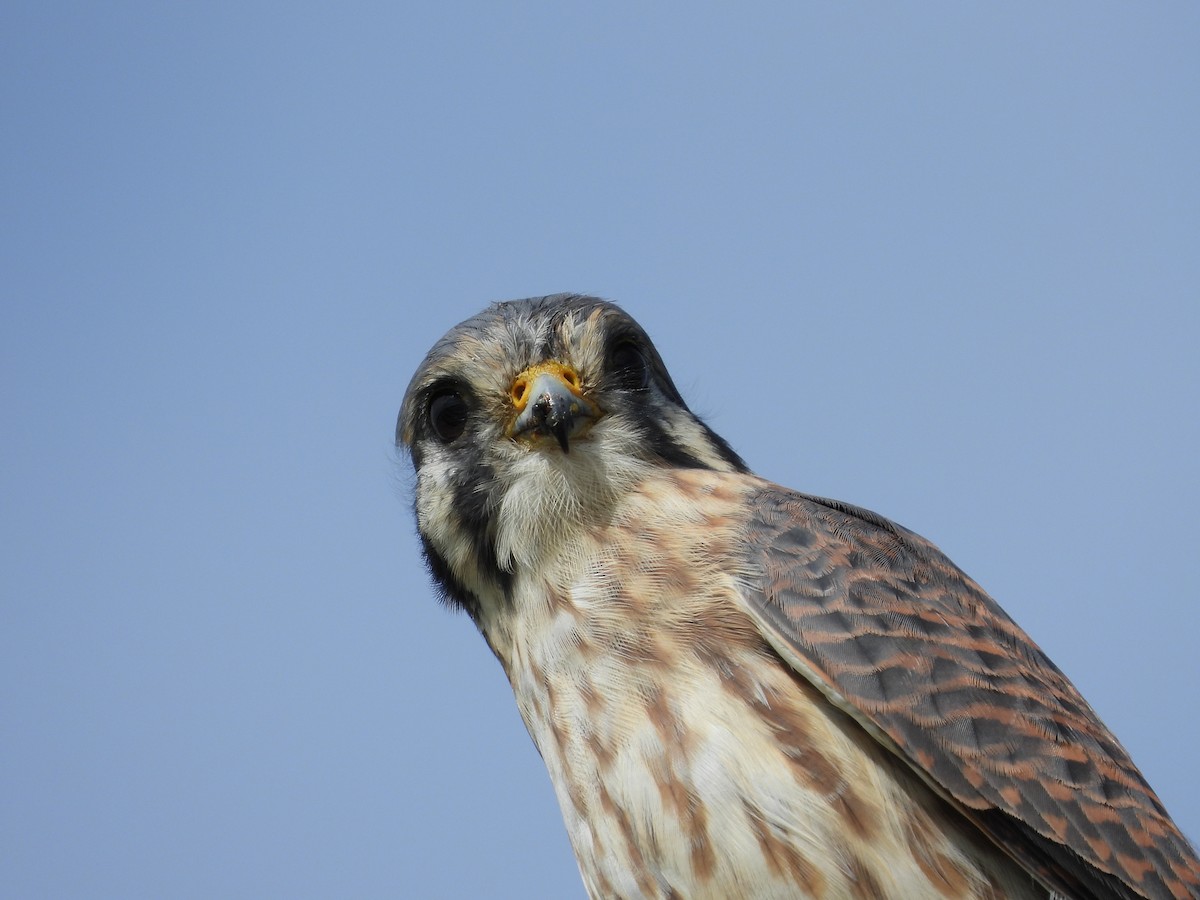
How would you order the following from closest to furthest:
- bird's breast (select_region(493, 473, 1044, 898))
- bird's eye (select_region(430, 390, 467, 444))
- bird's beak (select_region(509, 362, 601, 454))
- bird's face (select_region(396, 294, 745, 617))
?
bird's breast (select_region(493, 473, 1044, 898)) < bird's beak (select_region(509, 362, 601, 454)) < bird's face (select_region(396, 294, 745, 617)) < bird's eye (select_region(430, 390, 467, 444))

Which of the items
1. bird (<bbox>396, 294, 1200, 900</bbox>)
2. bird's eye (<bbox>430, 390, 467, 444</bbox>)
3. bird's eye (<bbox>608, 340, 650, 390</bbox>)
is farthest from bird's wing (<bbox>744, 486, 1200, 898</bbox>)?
bird's eye (<bbox>430, 390, 467, 444</bbox>)

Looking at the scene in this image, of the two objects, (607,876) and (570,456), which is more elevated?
(570,456)

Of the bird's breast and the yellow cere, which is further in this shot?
the yellow cere

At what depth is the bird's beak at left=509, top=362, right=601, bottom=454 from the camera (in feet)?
11.0

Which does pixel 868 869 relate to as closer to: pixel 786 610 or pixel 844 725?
pixel 844 725

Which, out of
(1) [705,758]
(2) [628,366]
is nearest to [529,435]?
(2) [628,366]

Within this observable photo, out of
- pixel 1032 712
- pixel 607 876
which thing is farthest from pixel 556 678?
pixel 1032 712

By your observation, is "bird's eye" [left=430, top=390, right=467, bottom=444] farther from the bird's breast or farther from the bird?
the bird's breast

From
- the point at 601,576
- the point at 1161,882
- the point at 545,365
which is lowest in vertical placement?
the point at 1161,882

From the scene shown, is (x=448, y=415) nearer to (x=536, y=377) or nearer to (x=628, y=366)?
(x=536, y=377)

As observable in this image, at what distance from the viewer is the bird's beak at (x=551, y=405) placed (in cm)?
335

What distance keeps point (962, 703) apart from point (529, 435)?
136 cm

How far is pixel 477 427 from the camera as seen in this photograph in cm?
361

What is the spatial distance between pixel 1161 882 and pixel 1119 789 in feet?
0.81
